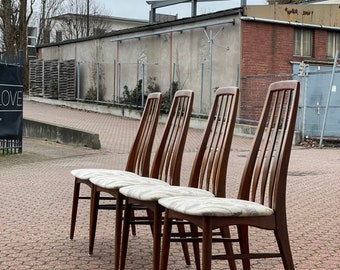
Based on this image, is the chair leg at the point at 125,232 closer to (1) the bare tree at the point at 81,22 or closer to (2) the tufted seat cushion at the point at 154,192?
(2) the tufted seat cushion at the point at 154,192

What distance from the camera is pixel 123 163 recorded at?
13.7 metres

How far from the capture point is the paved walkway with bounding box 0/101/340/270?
16.3ft

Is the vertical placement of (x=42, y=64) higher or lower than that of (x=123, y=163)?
higher

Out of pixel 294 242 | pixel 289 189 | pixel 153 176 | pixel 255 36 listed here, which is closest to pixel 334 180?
pixel 289 189

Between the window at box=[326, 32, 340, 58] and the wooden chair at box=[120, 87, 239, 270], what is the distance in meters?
23.2

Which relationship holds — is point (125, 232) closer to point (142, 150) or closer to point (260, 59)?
point (142, 150)

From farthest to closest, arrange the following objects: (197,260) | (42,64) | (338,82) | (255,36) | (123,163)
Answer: (42,64) < (255,36) < (338,82) < (123,163) < (197,260)

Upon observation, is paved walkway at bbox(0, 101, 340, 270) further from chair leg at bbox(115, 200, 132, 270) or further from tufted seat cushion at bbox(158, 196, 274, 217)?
tufted seat cushion at bbox(158, 196, 274, 217)

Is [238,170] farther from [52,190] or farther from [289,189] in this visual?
[52,190]

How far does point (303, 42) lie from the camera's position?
2597cm

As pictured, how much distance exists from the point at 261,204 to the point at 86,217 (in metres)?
3.55

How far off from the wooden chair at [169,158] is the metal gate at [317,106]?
51.1 feet

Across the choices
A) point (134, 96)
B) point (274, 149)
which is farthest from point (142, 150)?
point (134, 96)

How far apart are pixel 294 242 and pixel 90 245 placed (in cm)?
194
